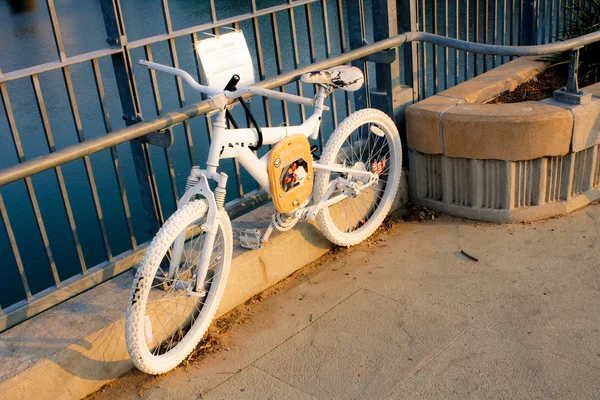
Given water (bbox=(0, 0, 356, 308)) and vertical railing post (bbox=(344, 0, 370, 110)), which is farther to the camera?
water (bbox=(0, 0, 356, 308))

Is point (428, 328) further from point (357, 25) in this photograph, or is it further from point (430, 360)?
point (357, 25)

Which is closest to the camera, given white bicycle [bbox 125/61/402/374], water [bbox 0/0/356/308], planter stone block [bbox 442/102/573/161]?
white bicycle [bbox 125/61/402/374]

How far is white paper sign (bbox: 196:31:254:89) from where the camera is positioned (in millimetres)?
3598

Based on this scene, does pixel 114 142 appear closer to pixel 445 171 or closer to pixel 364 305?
pixel 364 305

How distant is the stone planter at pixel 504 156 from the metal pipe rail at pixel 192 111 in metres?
0.39

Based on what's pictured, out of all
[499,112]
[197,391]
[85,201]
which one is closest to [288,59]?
[85,201]

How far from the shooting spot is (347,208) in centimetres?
478

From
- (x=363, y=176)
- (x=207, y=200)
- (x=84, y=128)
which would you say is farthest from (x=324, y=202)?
(x=84, y=128)

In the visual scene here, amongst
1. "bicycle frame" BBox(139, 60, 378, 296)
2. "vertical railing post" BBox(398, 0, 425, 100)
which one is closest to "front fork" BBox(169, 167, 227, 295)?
"bicycle frame" BBox(139, 60, 378, 296)

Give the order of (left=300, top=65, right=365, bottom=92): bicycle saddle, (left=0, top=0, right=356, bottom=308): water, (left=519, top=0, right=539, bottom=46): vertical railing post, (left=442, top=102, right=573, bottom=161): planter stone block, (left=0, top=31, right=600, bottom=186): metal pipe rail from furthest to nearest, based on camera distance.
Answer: (left=519, top=0, right=539, bottom=46): vertical railing post
(left=0, top=0, right=356, bottom=308): water
(left=442, top=102, right=573, bottom=161): planter stone block
(left=300, top=65, right=365, bottom=92): bicycle saddle
(left=0, top=31, right=600, bottom=186): metal pipe rail

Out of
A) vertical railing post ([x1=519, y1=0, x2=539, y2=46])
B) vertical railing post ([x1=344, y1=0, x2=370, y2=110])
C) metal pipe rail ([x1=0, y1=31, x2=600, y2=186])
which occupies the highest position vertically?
vertical railing post ([x1=344, y1=0, x2=370, y2=110])

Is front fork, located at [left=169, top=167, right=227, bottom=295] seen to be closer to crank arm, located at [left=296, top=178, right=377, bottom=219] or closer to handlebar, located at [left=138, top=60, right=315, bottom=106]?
handlebar, located at [left=138, top=60, right=315, bottom=106]

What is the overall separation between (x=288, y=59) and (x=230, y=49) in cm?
405

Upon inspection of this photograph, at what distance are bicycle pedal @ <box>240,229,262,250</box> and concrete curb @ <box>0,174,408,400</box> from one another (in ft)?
0.18
